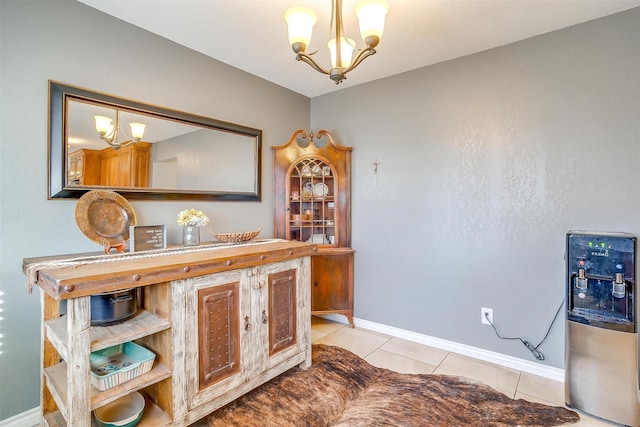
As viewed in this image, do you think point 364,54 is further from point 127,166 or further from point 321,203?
point 321,203

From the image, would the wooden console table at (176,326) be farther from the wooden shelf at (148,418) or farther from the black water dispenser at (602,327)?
the black water dispenser at (602,327)

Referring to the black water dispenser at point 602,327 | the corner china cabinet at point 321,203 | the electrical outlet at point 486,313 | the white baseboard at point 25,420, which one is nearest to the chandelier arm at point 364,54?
the corner china cabinet at point 321,203

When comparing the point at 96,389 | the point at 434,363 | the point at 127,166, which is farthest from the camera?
the point at 434,363

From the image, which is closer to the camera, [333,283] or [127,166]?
[127,166]

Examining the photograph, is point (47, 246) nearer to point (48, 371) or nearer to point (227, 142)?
point (48, 371)

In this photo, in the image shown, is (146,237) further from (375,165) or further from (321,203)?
(375,165)

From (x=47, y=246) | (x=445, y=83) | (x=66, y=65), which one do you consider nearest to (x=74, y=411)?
(x=47, y=246)

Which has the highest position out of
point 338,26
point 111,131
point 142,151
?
point 338,26

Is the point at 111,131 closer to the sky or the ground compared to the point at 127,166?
closer to the sky

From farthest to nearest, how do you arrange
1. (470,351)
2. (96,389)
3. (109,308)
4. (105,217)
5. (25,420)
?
(470,351)
(105,217)
(25,420)
(109,308)
(96,389)

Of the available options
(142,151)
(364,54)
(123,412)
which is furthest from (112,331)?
(364,54)

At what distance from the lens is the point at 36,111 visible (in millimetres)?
1784

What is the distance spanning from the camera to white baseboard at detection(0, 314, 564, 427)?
177 centimetres

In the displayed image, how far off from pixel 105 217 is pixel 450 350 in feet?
9.59
